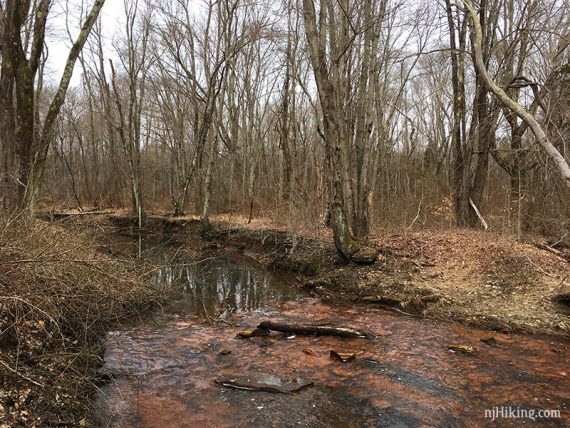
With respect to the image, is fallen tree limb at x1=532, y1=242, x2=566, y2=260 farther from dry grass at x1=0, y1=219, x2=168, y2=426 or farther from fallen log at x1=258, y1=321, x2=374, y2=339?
dry grass at x1=0, y1=219, x2=168, y2=426

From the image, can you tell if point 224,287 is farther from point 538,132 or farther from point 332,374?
point 538,132

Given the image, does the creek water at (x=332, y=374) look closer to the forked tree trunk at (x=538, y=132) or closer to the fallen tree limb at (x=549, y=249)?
the forked tree trunk at (x=538, y=132)

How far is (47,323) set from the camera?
5195mm

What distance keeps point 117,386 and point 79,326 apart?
1.47 metres

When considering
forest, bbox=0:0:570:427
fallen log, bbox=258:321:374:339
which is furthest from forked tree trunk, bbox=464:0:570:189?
fallen log, bbox=258:321:374:339

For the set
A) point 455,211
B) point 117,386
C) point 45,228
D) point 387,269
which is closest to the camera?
point 117,386

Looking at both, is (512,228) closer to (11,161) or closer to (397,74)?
(11,161)

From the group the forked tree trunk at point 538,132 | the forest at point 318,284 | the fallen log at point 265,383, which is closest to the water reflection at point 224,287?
the forest at point 318,284

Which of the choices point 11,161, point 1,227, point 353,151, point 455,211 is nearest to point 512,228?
point 455,211

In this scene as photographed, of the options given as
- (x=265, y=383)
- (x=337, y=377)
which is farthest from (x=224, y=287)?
(x=337, y=377)

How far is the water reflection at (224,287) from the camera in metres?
8.49

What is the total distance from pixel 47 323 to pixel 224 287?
522 centimetres

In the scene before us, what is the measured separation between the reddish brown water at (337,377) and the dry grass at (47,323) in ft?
1.19

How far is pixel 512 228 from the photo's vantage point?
10.9 metres
